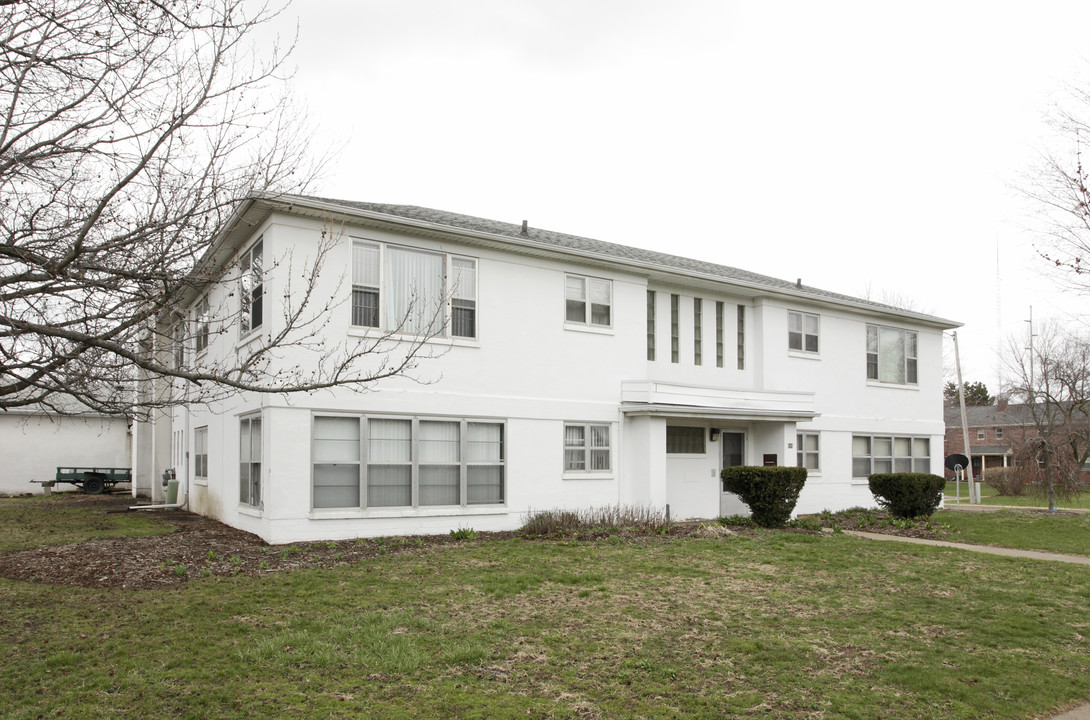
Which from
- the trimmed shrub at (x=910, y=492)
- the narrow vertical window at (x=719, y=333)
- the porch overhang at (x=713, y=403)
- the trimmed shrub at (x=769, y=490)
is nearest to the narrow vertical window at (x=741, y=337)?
the narrow vertical window at (x=719, y=333)

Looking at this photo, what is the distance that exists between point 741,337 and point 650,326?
10.8ft

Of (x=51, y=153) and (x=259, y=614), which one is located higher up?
(x=51, y=153)

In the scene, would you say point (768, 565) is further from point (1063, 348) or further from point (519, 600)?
point (1063, 348)

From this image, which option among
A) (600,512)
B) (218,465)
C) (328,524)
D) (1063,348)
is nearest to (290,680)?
(328,524)

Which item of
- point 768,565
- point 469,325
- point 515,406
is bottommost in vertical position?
point 768,565

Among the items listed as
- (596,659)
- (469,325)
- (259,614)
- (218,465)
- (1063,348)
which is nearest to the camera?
(596,659)

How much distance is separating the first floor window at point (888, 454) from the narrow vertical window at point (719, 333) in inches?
212

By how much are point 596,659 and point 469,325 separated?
9773 mm

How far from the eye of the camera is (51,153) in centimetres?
745

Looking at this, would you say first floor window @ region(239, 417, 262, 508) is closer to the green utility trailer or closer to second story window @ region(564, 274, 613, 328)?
second story window @ region(564, 274, 613, 328)

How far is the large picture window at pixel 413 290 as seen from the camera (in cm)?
1505

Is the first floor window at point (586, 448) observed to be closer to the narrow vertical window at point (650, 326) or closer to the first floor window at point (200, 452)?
the narrow vertical window at point (650, 326)

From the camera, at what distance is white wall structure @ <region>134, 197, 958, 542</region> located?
47.4 feet

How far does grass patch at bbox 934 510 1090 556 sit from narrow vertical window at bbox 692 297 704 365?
685 cm
